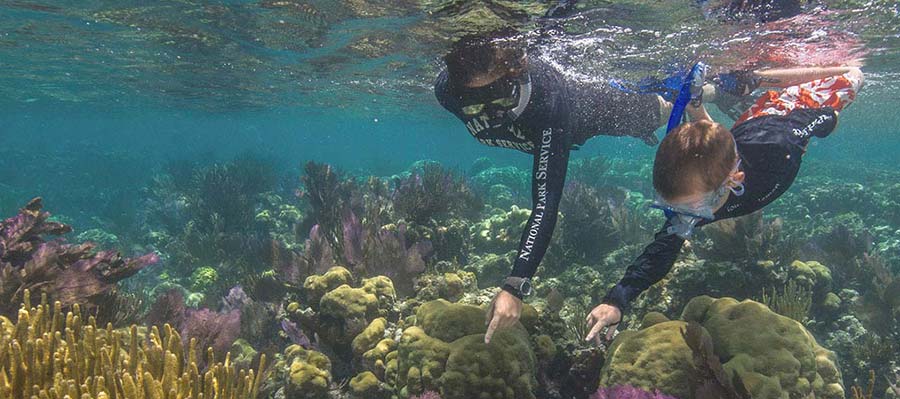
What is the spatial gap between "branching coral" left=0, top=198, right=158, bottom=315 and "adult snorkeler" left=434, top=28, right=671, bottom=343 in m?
4.43

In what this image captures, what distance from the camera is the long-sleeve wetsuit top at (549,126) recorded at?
3744mm

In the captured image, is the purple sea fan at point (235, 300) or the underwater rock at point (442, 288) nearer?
the underwater rock at point (442, 288)

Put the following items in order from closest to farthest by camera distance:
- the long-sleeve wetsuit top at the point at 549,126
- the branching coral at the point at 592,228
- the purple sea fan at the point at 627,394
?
the purple sea fan at the point at 627,394, the long-sleeve wetsuit top at the point at 549,126, the branching coral at the point at 592,228

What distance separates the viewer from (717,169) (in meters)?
3.08

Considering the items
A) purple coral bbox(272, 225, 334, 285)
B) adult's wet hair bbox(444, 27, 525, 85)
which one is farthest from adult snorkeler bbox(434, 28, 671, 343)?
purple coral bbox(272, 225, 334, 285)

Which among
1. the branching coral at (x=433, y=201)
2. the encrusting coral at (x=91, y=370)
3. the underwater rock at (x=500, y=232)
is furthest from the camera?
the underwater rock at (x=500, y=232)

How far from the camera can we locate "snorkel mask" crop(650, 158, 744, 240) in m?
3.17

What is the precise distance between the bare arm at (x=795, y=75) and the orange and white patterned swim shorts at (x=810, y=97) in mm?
250

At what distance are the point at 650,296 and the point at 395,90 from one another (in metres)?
20.0

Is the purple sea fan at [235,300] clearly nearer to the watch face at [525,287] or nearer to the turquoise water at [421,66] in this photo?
the turquoise water at [421,66]

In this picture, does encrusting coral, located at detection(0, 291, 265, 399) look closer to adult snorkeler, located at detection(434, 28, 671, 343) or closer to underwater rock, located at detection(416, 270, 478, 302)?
adult snorkeler, located at detection(434, 28, 671, 343)

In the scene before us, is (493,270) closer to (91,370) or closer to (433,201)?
(433,201)

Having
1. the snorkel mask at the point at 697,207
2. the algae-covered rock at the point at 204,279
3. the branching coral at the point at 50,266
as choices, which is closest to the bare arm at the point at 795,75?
the snorkel mask at the point at 697,207

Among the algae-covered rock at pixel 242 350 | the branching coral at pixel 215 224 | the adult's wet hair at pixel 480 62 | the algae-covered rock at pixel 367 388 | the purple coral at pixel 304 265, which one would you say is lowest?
the branching coral at pixel 215 224
